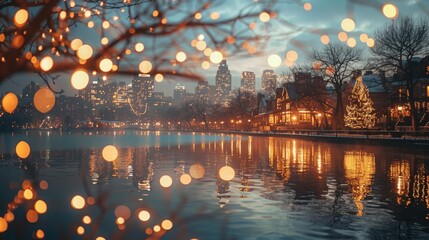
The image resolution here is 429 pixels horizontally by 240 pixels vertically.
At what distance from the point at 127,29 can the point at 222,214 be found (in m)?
7.76

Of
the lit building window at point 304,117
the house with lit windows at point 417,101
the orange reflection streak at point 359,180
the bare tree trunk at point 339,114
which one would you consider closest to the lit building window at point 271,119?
the lit building window at point 304,117

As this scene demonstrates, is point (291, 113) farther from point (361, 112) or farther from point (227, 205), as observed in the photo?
point (227, 205)

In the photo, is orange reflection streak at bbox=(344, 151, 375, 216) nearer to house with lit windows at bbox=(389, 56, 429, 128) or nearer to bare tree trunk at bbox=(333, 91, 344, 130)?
bare tree trunk at bbox=(333, 91, 344, 130)

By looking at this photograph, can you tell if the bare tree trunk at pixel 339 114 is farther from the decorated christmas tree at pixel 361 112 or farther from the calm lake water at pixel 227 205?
the calm lake water at pixel 227 205

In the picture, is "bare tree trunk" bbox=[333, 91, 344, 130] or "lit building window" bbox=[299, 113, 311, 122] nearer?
"bare tree trunk" bbox=[333, 91, 344, 130]

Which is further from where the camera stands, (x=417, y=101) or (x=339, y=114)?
(x=339, y=114)

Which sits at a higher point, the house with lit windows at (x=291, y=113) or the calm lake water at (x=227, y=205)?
the house with lit windows at (x=291, y=113)

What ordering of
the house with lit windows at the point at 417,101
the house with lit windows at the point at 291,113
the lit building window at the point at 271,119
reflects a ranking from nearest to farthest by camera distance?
1. the house with lit windows at the point at 417,101
2. the house with lit windows at the point at 291,113
3. the lit building window at the point at 271,119

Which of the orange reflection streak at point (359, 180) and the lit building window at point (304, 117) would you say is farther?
the lit building window at point (304, 117)

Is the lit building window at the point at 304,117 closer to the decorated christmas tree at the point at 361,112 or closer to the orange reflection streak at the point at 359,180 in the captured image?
the decorated christmas tree at the point at 361,112

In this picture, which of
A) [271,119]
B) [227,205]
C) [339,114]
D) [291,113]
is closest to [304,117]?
[291,113]

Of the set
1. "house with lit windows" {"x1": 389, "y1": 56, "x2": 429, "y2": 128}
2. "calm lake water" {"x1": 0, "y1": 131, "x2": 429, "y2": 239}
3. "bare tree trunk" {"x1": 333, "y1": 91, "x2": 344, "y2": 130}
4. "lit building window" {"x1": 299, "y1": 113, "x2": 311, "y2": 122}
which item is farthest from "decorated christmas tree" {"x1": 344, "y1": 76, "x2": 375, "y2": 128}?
"calm lake water" {"x1": 0, "y1": 131, "x2": 429, "y2": 239}

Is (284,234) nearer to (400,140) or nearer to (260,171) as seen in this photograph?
(260,171)

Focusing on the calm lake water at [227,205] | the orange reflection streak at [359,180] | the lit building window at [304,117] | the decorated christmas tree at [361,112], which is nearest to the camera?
the calm lake water at [227,205]
